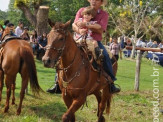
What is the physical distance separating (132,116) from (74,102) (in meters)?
2.90

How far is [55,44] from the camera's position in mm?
4406

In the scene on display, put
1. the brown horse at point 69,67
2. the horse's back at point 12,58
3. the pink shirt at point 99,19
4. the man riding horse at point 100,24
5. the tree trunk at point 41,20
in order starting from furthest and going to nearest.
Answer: the tree trunk at point 41,20
the horse's back at point 12,58
the pink shirt at point 99,19
the man riding horse at point 100,24
the brown horse at point 69,67

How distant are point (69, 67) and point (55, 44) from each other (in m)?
0.74

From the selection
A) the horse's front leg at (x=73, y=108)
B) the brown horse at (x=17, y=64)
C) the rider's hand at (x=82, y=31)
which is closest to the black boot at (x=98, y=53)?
the rider's hand at (x=82, y=31)

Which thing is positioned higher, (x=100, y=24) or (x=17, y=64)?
(x=100, y=24)

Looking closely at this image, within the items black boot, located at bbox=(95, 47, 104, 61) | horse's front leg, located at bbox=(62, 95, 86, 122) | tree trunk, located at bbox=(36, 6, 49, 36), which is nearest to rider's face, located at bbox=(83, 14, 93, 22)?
black boot, located at bbox=(95, 47, 104, 61)

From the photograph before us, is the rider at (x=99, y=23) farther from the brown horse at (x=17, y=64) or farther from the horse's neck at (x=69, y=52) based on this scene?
the brown horse at (x=17, y=64)

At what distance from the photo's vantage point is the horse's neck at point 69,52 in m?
4.79

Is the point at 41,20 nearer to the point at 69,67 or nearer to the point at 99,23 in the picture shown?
the point at 99,23

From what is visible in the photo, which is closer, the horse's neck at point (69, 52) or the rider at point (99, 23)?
the horse's neck at point (69, 52)

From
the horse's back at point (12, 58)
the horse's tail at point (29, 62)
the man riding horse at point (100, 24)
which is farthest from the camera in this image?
the horse's tail at point (29, 62)

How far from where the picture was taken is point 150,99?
384 inches

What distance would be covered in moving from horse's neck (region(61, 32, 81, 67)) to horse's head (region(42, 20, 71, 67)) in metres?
0.17

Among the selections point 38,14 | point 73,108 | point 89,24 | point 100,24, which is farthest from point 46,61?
point 38,14
